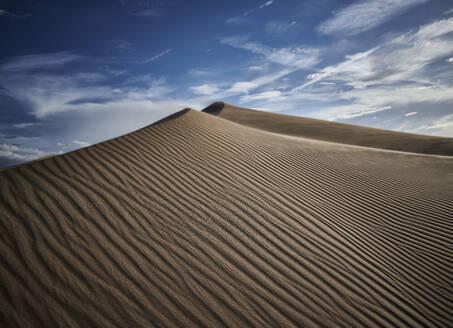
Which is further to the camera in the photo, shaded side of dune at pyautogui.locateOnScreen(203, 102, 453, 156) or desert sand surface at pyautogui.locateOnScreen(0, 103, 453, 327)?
shaded side of dune at pyautogui.locateOnScreen(203, 102, 453, 156)

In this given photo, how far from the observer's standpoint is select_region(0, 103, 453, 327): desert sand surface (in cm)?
199

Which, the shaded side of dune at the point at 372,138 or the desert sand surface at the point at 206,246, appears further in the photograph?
the shaded side of dune at the point at 372,138

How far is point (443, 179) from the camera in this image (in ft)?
20.9

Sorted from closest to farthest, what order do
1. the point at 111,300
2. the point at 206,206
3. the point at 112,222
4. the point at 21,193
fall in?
the point at 111,300
the point at 112,222
the point at 21,193
the point at 206,206

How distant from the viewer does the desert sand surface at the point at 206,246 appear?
199 cm

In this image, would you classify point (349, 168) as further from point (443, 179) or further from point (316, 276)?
point (316, 276)

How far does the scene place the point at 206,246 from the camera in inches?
103

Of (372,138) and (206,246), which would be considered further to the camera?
(372,138)

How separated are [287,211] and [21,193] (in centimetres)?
403

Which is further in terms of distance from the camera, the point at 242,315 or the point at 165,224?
the point at 165,224

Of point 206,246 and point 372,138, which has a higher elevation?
point 206,246

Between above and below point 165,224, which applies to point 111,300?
below

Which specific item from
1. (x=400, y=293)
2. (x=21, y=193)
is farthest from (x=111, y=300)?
(x=400, y=293)

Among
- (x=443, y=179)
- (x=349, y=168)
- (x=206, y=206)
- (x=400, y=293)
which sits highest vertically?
(x=206, y=206)
